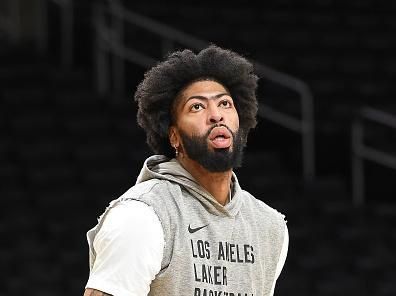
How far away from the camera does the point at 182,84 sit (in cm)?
287

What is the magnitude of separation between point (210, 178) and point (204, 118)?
149mm

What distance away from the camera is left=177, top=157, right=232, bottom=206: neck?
2840mm

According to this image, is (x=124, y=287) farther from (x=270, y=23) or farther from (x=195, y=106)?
(x=270, y=23)

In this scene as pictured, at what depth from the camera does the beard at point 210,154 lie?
9.14 feet

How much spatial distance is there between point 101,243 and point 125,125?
20.0 feet

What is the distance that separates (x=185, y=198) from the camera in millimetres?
2816

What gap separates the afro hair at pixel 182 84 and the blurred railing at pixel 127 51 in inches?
225
